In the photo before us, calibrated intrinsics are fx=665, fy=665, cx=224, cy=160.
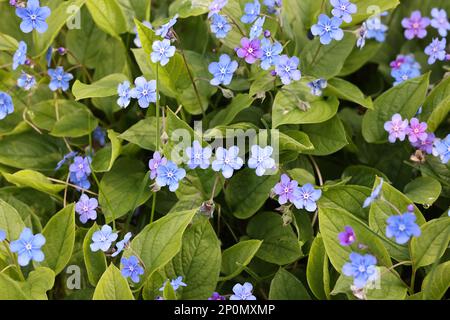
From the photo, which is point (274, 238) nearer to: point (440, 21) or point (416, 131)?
point (416, 131)

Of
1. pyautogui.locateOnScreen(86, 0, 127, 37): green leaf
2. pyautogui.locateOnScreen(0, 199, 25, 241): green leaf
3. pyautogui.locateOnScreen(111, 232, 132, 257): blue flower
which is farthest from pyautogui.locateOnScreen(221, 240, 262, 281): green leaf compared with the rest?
pyautogui.locateOnScreen(86, 0, 127, 37): green leaf

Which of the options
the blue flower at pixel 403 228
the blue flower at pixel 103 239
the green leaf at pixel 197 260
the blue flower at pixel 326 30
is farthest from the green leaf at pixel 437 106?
the blue flower at pixel 103 239

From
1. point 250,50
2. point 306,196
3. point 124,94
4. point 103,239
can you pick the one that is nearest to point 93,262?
point 103,239

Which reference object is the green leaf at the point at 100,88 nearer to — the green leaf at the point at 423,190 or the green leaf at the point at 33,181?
the green leaf at the point at 33,181
